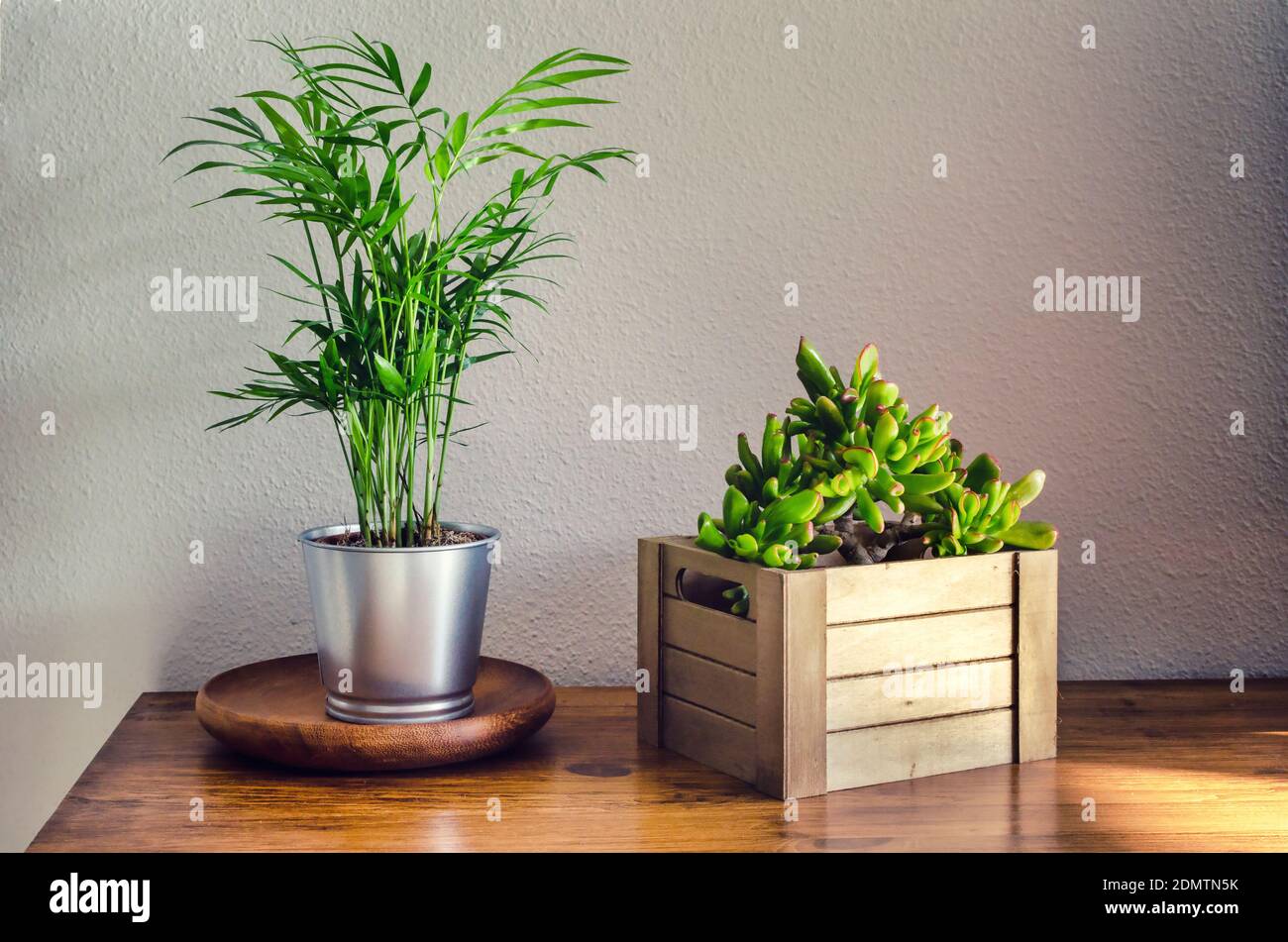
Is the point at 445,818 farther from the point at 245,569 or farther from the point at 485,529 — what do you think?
the point at 245,569

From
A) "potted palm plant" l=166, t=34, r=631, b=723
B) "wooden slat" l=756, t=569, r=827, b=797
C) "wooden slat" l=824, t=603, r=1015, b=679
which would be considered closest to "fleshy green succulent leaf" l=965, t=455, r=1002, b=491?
"wooden slat" l=824, t=603, r=1015, b=679

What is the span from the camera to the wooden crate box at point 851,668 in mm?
885

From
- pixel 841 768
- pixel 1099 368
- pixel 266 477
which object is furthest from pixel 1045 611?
pixel 266 477

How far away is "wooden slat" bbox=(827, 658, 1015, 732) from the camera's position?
2.99 ft

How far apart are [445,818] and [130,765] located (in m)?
0.32

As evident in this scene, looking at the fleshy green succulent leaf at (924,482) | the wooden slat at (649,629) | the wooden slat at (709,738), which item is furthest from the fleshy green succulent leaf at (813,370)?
the wooden slat at (709,738)

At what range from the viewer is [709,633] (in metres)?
0.96

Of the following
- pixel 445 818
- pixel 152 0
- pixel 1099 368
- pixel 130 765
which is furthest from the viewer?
pixel 1099 368

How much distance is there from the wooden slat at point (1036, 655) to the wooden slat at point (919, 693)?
17 millimetres

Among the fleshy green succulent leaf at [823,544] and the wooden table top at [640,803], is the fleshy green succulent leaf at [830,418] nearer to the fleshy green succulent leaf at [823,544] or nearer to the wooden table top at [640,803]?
the fleshy green succulent leaf at [823,544]

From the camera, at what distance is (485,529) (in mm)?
1027

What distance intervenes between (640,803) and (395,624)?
25 cm

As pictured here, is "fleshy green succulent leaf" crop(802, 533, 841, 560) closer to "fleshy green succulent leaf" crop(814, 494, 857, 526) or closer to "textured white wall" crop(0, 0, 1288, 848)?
"fleshy green succulent leaf" crop(814, 494, 857, 526)

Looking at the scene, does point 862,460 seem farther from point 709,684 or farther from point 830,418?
point 709,684
